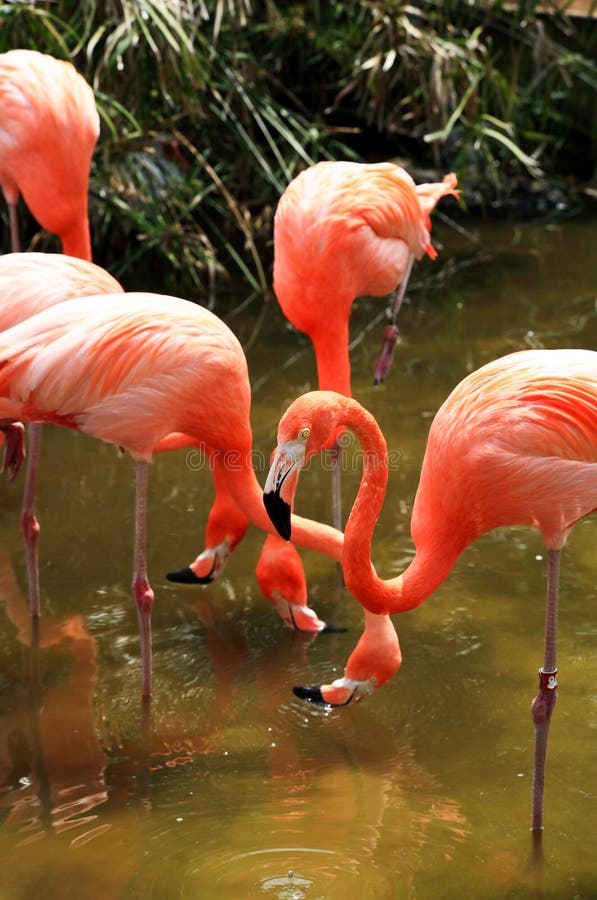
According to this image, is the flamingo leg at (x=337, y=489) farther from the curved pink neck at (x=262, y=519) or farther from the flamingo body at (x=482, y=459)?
the flamingo body at (x=482, y=459)

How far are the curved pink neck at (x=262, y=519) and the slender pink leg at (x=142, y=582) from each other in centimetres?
24

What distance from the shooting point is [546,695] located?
2.88 meters

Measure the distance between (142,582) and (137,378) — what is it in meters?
0.59

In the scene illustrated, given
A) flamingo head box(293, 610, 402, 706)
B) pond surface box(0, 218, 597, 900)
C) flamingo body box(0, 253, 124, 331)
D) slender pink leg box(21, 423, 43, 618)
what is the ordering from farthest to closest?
slender pink leg box(21, 423, 43, 618) < flamingo body box(0, 253, 124, 331) < flamingo head box(293, 610, 402, 706) < pond surface box(0, 218, 597, 900)

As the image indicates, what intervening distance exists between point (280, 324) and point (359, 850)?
3.70m

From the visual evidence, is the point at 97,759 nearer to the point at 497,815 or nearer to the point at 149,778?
the point at 149,778

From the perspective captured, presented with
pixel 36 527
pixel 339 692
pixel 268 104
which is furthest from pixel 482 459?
pixel 268 104

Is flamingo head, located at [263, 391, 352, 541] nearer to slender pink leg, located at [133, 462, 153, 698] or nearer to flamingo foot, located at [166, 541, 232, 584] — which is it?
slender pink leg, located at [133, 462, 153, 698]

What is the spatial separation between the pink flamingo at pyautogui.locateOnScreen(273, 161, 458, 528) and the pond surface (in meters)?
0.56

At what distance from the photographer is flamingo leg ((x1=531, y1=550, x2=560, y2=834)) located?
278 cm

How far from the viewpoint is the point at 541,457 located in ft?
8.98

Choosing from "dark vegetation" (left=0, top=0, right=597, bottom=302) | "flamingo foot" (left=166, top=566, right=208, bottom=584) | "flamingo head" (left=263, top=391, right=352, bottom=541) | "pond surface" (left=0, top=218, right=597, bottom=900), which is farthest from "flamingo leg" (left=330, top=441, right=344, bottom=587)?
"dark vegetation" (left=0, top=0, right=597, bottom=302)

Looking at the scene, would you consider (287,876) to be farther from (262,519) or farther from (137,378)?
(137,378)

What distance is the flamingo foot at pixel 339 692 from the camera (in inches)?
123
